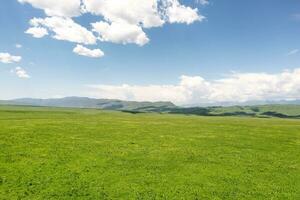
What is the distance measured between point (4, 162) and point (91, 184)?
479 inches

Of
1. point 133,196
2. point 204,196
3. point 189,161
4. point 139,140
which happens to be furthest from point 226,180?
point 139,140

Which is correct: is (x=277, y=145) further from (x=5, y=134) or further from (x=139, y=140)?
(x=5, y=134)

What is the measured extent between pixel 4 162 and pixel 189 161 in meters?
22.0

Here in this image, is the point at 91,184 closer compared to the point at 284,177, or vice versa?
the point at 91,184

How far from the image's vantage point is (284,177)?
34.0m

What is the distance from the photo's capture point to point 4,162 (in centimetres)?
3506

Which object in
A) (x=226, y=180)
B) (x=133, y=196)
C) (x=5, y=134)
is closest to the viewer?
(x=133, y=196)

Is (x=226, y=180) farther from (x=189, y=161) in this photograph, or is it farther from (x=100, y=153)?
(x=100, y=153)

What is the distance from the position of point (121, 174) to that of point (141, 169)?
2969 millimetres

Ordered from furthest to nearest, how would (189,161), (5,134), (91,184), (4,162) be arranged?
(5,134)
(189,161)
(4,162)
(91,184)

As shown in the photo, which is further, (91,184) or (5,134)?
(5,134)

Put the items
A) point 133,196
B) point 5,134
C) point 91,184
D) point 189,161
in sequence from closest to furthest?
1. point 133,196
2. point 91,184
3. point 189,161
4. point 5,134

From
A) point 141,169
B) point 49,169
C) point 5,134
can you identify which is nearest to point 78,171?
point 49,169

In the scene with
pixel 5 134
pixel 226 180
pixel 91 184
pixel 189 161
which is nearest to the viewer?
pixel 91 184
